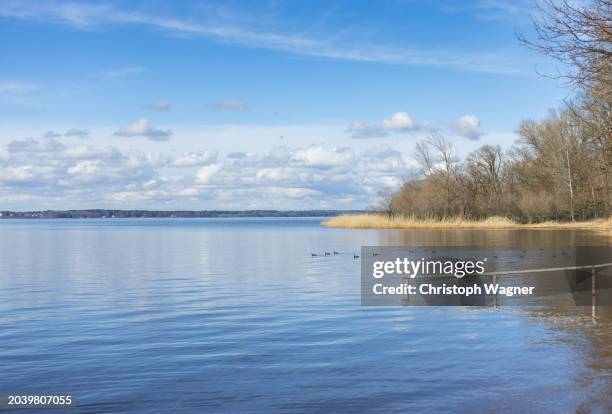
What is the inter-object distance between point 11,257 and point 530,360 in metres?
39.8

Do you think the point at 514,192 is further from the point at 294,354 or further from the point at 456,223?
the point at 294,354

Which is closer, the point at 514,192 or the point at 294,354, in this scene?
the point at 294,354

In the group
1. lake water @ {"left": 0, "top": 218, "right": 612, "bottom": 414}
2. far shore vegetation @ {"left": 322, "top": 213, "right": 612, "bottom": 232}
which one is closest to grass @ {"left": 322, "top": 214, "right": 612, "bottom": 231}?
far shore vegetation @ {"left": 322, "top": 213, "right": 612, "bottom": 232}

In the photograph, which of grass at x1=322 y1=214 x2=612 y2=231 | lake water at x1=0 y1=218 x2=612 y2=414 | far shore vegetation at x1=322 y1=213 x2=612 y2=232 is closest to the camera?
lake water at x1=0 y1=218 x2=612 y2=414

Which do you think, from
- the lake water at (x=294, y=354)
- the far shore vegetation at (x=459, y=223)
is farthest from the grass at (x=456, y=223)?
the lake water at (x=294, y=354)

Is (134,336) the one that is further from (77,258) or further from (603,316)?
(77,258)

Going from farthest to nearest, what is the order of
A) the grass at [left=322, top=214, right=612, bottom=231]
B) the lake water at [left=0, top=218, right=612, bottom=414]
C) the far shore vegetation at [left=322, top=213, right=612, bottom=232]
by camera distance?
the grass at [left=322, top=214, right=612, bottom=231] → the far shore vegetation at [left=322, top=213, right=612, bottom=232] → the lake water at [left=0, top=218, right=612, bottom=414]

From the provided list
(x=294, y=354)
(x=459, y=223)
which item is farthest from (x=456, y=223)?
(x=294, y=354)

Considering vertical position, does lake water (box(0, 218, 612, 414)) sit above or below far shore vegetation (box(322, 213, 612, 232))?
below

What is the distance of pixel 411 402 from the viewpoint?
9266 millimetres

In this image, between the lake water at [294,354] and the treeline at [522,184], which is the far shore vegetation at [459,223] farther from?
the lake water at [294,354]

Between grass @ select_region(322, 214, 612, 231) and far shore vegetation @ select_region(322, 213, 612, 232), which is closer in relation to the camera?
far shore vegetation @ select_region(322, 213, 612, 232)

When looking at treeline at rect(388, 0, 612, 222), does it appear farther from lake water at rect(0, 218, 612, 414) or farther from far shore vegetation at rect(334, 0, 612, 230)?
lake water at rect(0, 218, 612, 414)

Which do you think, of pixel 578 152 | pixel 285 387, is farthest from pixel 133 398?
pixel 578 152
